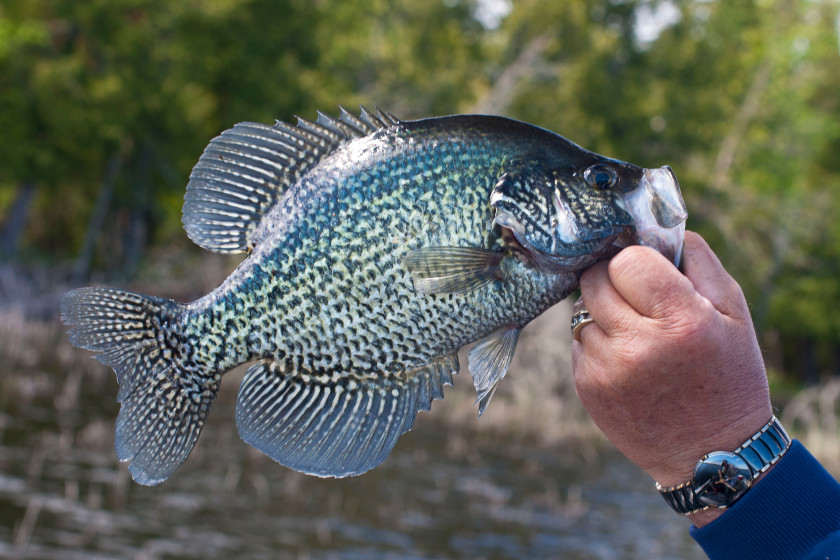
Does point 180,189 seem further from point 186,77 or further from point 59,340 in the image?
point 59,340

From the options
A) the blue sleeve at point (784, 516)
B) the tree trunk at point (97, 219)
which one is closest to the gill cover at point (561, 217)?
the blue sleeve at point (784, 516)

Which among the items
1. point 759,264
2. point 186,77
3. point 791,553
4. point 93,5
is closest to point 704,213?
point 759,264

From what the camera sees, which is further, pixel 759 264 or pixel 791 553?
pixel 759 264

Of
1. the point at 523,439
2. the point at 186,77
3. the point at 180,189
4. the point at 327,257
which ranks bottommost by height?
the point at 523,439

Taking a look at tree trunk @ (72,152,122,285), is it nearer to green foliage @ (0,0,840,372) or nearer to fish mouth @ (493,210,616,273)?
green foliage @ (0,0,840,372)

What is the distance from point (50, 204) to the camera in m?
29.0

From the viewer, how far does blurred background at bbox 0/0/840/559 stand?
12094 mm

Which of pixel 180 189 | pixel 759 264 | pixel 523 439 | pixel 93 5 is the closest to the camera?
pixel 523 439

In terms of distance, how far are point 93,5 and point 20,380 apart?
10345 millimetres

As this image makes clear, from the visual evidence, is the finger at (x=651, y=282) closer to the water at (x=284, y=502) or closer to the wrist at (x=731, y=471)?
the wrist at (x=731, y=471)

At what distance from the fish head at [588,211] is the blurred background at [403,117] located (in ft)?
2.02

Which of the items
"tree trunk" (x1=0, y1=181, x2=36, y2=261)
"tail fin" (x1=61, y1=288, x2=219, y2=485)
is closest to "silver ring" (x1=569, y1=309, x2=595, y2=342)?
"tail fin" (x1=61, y1=288, x2=219, y2=485)

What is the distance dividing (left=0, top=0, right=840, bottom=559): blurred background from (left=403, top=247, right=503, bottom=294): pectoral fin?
36.8 inches

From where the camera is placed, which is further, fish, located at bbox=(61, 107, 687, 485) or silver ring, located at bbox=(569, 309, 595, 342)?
silver ring, located at bbox=(569, 309, 595, 342)
